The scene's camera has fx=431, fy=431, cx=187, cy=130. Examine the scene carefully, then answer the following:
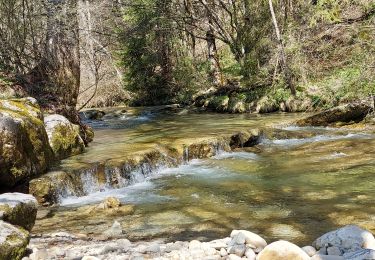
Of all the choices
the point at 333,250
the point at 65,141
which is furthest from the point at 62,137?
the point at 333,250

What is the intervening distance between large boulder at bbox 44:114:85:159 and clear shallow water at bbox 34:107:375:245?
0.36m

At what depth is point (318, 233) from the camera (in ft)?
15.4

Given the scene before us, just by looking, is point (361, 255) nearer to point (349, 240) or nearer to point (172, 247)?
point (349, 240)

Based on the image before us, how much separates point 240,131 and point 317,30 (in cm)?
808

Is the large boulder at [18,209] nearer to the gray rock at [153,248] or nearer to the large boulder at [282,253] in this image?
the gray rock at [153,248]

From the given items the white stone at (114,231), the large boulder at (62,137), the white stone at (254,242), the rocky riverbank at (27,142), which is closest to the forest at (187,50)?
the large boulder at (62,137)

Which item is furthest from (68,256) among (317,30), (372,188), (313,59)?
(317,30)

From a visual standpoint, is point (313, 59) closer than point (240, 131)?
No

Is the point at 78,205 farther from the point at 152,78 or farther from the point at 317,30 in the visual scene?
the point at 152,78

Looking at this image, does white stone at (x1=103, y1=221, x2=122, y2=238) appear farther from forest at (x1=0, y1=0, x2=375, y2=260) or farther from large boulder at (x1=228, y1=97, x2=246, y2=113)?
large boulder at (x1=228, y1=97, x2=246, y2=113)

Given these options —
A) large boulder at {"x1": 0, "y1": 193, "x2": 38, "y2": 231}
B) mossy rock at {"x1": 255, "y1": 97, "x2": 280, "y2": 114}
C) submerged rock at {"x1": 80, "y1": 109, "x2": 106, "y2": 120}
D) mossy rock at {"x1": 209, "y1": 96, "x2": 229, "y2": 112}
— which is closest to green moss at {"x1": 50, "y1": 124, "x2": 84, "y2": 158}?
large boulder at {"x1": 0, "y1": 193, "x2": 38, "y2": 231}

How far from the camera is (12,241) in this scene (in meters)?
3.62

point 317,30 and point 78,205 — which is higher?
point 317,30

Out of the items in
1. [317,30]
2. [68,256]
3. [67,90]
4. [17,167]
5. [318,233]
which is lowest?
[318,233]
